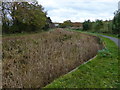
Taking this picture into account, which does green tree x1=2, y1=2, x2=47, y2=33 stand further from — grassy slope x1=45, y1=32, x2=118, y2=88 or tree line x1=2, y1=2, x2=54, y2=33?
grassy slope x1=45, y1=32, x2=118, y2=88

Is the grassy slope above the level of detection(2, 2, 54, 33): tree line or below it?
below

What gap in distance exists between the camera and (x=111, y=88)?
9.06ft

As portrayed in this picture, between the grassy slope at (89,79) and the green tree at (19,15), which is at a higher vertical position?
the green tree at (19,15)

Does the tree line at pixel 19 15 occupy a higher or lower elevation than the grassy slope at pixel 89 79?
higher

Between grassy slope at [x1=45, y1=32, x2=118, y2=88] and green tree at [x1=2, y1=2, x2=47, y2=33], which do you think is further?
green tree at [x1=2, y1=2, x2=47, y2=33]

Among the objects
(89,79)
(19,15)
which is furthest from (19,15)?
(89,79)

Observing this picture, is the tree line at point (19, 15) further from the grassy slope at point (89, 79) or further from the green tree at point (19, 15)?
the grassy slope at point (89, 79)

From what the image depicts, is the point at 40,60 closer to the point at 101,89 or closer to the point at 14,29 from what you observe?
the point at 101,89

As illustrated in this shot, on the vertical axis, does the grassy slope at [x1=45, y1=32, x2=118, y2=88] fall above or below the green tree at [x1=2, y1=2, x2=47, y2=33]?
below

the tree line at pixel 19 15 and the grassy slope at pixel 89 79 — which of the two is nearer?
the grassy slope at pixel 89 79

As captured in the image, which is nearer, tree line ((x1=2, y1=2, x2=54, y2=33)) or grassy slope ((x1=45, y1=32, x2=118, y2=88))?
grassy slope ((x1=45, y1=32, x2=118, y2=88))

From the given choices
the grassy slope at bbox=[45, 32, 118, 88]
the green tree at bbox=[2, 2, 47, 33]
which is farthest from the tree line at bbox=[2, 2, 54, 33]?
the grassy slope at bbox=[45, 32, 118, 88]

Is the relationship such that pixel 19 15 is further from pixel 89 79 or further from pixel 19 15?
pixel 89 79

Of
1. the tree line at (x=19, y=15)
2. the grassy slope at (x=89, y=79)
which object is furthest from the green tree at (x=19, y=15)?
the grassy slope at (x=89, y=79)
